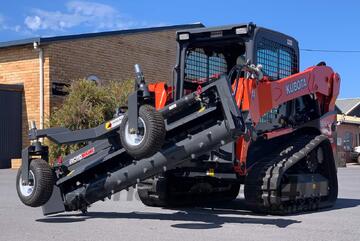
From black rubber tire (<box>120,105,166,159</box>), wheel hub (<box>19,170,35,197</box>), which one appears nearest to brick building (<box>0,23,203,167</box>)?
wheel hub (<box>19,170,35,197</box>)

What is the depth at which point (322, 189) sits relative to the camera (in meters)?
10.4

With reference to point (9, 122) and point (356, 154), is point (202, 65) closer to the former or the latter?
point (9, 122)

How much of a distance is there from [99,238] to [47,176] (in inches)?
72.0

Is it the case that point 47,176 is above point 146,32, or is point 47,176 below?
below

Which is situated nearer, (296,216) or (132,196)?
(296,216)

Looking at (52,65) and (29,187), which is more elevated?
(52,65)

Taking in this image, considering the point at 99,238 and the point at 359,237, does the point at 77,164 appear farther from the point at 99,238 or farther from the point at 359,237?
the point at 359,237

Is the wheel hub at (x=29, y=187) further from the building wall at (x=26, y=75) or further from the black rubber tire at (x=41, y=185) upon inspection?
the building wall at (x=26, y=75)

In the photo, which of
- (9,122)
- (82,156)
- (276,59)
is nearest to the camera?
(82,156)

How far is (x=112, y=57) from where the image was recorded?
985 inches

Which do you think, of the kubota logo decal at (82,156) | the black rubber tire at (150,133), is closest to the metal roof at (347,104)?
the kubota logo decal at (82,156)

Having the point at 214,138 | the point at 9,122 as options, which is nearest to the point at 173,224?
the point at 214,138

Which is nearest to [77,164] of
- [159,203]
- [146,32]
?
[159,203]

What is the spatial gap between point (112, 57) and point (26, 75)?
395 cm
